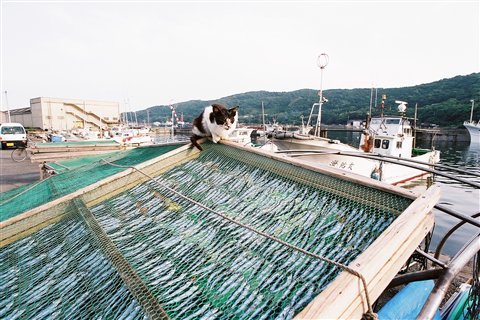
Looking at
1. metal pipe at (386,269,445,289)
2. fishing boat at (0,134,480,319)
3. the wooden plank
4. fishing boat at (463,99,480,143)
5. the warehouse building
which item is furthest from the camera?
the warehouse building

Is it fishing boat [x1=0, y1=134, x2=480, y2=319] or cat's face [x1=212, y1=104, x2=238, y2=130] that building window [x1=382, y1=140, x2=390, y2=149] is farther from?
fishing boat [x1=0, y1=134, x2=480, y2=319]

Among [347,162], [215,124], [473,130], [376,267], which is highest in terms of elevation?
[215,124]

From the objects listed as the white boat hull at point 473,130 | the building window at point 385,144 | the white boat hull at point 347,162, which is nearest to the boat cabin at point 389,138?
the building window at point 385,144

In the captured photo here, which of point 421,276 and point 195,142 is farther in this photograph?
point 195,142

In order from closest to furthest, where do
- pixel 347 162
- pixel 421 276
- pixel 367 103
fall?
pixel 421 276, pixel 347 162, pixel 367 103

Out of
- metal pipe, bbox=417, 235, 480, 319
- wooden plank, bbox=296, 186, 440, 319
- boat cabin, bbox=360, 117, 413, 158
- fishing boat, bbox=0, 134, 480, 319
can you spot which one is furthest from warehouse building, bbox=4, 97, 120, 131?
metal pipe, bbox=417, 235, 480, 319

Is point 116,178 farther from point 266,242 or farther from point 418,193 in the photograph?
point 418,193

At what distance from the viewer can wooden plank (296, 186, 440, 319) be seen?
44.2 inches

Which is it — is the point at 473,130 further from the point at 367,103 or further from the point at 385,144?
the point at 367,103

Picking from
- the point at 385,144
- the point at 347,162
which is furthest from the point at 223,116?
the point at 385,144

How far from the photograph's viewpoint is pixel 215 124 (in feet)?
12.7

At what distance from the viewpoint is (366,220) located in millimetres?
1927

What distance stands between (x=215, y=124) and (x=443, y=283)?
3.20m

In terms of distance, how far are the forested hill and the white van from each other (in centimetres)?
1913
